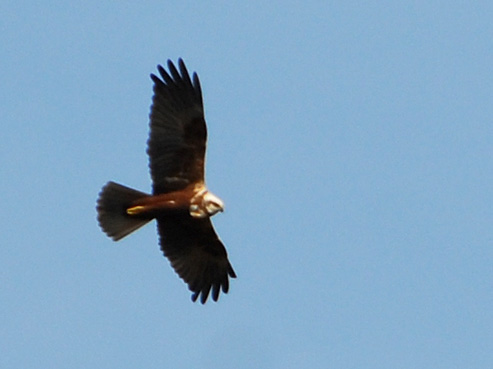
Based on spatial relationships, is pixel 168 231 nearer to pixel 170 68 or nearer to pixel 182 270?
pixel 182 270

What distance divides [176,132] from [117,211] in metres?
1.55

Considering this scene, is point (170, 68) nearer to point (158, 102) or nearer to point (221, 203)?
point (158, 102)

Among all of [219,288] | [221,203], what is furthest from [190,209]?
[219,288]

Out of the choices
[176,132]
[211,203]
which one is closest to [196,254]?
[211,203]

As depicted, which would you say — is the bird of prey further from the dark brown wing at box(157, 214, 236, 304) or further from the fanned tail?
the dark brown wing at box(157, 214, 236, 304)

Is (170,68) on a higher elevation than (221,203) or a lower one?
higher

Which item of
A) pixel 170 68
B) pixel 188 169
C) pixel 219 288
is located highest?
pixel 170 68

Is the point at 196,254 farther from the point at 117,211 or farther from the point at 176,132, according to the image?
the point at 176,132

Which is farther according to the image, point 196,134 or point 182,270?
point 182,270

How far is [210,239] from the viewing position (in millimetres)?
23141

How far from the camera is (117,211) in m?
22.3

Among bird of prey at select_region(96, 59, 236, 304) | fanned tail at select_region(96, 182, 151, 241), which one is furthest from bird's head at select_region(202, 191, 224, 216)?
fanned tail at select_region(96, 182, 151, 241)

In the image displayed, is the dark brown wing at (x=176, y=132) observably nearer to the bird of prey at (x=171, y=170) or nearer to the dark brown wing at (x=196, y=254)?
the bird of prey at (x=171, y=170)

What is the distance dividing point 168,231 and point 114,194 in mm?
1277
